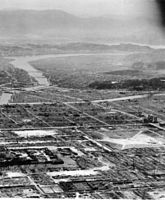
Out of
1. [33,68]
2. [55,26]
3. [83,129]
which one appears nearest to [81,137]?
[83,129]

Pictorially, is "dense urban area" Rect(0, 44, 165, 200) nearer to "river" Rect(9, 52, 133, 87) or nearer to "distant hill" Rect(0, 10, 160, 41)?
"river" Rect(9, 52, 133, 87)

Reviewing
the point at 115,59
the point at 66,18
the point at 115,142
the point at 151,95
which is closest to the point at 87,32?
the point at 66,18

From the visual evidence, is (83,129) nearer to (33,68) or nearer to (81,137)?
(81,137)

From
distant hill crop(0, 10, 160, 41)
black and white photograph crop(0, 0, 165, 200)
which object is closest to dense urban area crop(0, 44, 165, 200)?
black and white photograph crop(0, 0, 165, 200)

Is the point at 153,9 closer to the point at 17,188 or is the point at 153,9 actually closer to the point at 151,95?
the point at 151,95

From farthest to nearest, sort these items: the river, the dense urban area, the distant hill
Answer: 1. the distant hill
2. the river
3. the dense urban area

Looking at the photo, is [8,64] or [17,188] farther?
[8,64]
